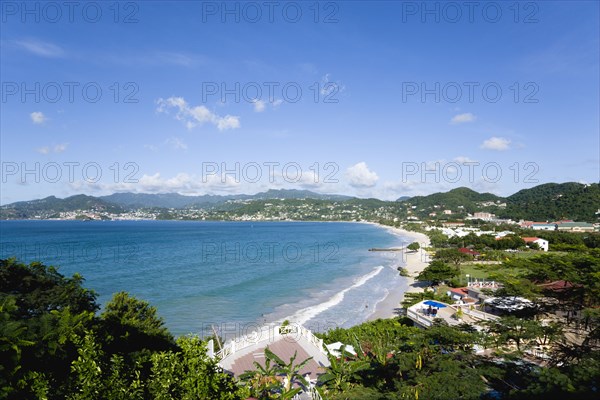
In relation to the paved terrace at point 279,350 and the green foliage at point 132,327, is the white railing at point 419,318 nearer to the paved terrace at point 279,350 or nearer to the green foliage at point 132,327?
the paved terrace at point 279,350

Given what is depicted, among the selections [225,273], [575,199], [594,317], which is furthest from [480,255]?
[575,199]

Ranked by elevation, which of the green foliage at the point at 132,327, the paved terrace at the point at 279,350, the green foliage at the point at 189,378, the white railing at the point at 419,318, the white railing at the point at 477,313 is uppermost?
the green foliage at the point at 189,378

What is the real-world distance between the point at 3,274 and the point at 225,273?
3487 centimetres

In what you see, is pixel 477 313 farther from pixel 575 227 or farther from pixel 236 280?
pixel 575 227

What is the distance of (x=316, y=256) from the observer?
6619cm

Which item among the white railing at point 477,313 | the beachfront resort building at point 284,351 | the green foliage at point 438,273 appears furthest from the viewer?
the green foliage at point 438,273

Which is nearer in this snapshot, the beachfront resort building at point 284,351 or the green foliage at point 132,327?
the green foliage at point 132,327

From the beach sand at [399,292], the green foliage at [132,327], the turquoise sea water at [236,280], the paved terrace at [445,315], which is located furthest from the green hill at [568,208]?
the green foliage at [132,327]

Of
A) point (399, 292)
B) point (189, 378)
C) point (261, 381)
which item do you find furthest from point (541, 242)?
point (189, 378)

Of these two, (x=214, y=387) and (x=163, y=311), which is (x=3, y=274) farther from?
(x=163, y=311)

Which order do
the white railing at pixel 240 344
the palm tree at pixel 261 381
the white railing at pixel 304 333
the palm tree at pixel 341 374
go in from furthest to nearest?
the white railing at pixel 304 333, the white railing at pixel 240 344, the palm tree at pixel 341 374, the palm tree at pixel 261 381

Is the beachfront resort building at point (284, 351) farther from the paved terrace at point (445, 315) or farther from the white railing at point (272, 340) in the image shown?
the paved terrace at point (445, 315)

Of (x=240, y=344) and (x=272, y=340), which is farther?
(x=272, y=340)

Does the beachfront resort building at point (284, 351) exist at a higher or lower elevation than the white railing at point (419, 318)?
higher
